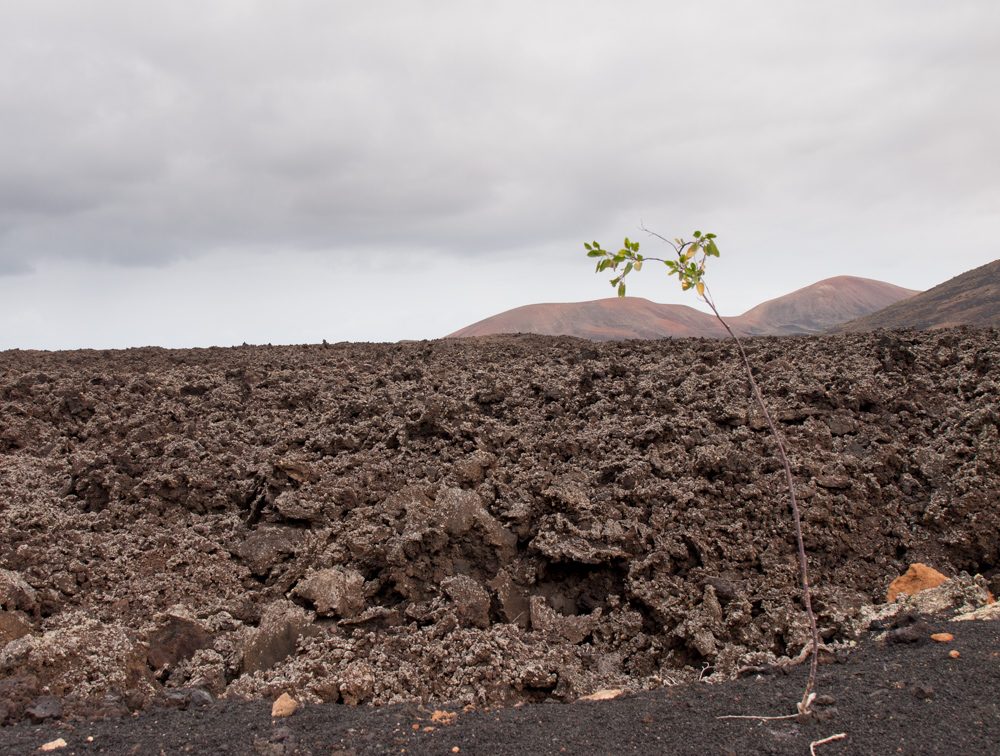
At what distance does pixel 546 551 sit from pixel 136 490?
393 cm

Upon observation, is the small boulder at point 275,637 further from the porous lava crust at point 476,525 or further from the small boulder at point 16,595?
the small boulder at point 16,595

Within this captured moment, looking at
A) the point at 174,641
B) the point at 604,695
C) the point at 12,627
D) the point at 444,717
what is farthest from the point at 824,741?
the point at 12,627

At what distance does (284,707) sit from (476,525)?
7.46 feet

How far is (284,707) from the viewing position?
434 centimetres

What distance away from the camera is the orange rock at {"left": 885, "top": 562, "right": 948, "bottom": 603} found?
5.63 meters

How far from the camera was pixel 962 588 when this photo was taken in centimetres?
548

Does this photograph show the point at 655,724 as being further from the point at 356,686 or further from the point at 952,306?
the point at 952,306

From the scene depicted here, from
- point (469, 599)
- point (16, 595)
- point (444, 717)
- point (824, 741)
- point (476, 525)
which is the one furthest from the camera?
point (476, 525)

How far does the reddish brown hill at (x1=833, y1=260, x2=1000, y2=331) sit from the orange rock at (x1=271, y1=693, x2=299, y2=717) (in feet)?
97.9

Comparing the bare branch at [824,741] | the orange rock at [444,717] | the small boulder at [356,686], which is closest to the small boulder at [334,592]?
the small boulder at [356,686]

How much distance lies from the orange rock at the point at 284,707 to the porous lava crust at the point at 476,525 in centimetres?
21

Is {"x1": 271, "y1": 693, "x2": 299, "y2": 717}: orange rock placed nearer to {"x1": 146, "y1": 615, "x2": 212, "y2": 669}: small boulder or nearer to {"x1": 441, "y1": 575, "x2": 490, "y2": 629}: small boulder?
{"x1": 146, "y1": 615, "x2": 212, "y2": 669}: small boulder

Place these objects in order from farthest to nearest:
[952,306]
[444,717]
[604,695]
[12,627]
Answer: [952,306] < [12,627] < [604,695] < [444,717]

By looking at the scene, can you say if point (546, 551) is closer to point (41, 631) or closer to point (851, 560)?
point (851, 560)
